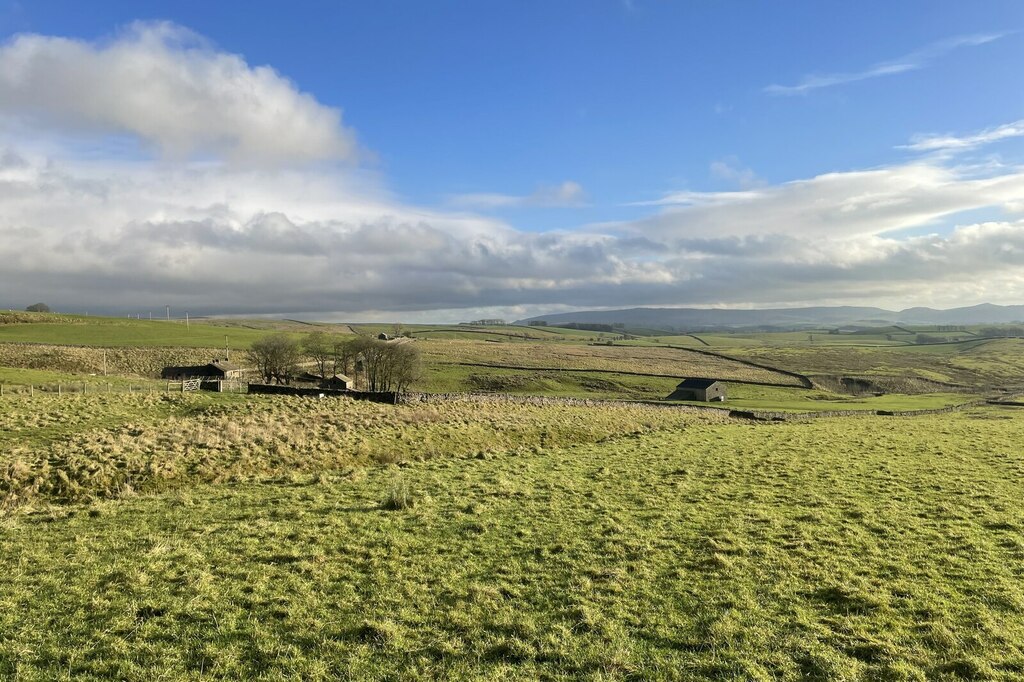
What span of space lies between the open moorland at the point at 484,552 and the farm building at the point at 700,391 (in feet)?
135

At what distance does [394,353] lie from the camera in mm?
70125

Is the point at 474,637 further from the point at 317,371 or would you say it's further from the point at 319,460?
the point at 317,371

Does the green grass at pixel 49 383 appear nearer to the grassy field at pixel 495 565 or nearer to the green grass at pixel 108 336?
the grassy field at pixel 495 565

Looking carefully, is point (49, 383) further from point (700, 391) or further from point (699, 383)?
point (699, 383)

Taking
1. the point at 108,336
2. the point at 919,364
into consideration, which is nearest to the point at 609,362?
the point at 919,364

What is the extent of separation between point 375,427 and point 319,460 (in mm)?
6424

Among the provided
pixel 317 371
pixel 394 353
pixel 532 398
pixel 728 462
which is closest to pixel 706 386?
pixel 532 398

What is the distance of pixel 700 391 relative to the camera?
74000 mm

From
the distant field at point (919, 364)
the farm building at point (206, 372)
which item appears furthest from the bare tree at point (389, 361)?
the distant field at point (919, 364)

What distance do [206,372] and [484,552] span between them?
202 feet

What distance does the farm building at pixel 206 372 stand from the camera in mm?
62103

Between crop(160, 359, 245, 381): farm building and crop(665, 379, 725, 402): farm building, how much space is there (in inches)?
2262

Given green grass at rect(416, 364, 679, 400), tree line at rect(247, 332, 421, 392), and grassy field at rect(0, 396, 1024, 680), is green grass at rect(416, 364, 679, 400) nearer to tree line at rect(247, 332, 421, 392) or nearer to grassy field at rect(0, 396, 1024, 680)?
tree line at rect(247, 332, 421, 392)

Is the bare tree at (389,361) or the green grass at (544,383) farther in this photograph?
the green grass at (544,383)
